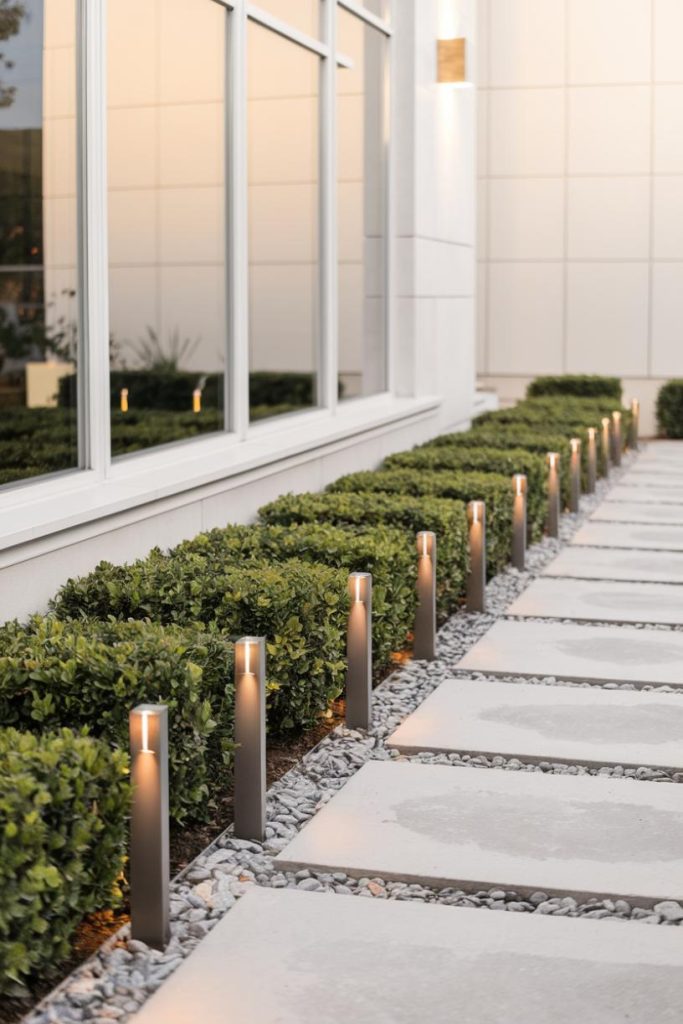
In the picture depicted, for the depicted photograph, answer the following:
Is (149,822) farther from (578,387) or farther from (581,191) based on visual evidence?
(581,191)

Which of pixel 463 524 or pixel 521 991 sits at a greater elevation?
pixel 463 524

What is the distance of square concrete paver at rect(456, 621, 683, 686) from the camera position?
7012 mm

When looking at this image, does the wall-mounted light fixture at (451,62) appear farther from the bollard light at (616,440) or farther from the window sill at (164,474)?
the bollard light at (616,440)

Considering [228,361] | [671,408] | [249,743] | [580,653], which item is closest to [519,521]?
[228,361]

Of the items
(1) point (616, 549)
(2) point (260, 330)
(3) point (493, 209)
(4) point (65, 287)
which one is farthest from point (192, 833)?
(3) point (493, 209)

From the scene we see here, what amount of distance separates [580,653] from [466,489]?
2.23m

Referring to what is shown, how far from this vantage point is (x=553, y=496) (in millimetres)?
11359

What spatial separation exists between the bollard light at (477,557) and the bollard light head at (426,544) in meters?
1.13

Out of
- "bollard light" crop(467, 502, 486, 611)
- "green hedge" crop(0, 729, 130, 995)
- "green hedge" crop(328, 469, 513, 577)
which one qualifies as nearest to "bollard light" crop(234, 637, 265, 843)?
"green hedge" crop(0, 729, 130, 995)

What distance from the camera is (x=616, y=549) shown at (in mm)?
10766

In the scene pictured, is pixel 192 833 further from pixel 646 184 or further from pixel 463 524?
pixel 646 184

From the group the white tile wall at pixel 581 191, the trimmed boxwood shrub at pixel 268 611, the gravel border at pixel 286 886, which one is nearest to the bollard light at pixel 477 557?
the gravel border at pixel 286 886

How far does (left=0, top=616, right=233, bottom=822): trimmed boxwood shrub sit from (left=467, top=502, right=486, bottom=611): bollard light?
383cm

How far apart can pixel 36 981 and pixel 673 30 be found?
758 inches
